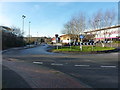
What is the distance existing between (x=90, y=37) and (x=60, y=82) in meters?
69.4

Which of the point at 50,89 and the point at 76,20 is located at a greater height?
the point at 76,20

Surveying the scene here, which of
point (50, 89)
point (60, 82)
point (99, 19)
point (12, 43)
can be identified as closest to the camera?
point (50, 89)

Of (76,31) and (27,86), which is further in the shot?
(76,31)

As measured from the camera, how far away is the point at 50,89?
18.7 ft

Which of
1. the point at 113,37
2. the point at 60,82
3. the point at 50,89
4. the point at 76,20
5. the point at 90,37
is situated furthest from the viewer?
the point at 90,37

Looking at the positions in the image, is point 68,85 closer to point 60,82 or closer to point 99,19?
point 60,82

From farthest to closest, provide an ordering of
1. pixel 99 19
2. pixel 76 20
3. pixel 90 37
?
1. pixel 90 37
2. pixel 76 20
3. pixel 99 19

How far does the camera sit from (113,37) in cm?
6769

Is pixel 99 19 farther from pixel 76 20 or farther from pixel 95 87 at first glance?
pixel 95 87

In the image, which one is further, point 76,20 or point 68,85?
point 76,20

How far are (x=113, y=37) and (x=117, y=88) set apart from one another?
6498 centimetres

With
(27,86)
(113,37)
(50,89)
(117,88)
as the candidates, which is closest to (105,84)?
(117,88)

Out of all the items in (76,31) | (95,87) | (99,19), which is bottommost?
(95,87)

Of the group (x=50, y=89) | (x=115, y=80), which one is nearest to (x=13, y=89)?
(x=50, y=89)
